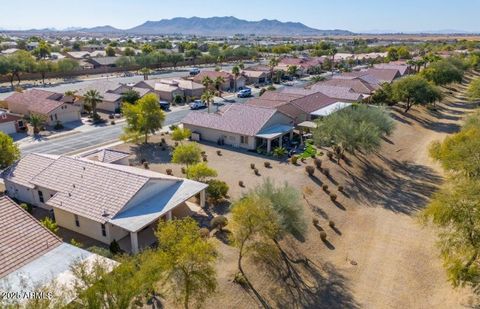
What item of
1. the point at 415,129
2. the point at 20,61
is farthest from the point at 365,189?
the point at 20,61

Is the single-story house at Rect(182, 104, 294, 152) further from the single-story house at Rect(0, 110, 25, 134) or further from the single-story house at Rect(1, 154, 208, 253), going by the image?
the single-story house at Rect(0, 110, 25, 134)

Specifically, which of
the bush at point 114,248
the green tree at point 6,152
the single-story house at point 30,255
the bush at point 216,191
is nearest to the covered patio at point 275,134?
the bush at point 216,191

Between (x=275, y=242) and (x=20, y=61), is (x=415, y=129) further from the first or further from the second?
(x=20, y=61)

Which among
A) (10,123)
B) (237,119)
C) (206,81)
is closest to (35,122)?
(10,123)

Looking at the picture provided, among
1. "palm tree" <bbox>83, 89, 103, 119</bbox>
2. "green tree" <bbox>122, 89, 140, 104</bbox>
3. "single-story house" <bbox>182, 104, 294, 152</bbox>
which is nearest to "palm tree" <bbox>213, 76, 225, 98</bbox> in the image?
"green tree" <bbox>122, 89, 140, 104</bbox>

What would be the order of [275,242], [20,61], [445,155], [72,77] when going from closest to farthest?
1. [275,242]
2. [445,155]
3. [20,61]
4. [72,77]

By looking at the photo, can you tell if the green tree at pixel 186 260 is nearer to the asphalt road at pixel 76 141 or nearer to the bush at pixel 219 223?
the bush at pixel 219 223
